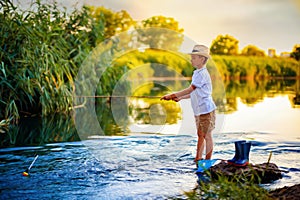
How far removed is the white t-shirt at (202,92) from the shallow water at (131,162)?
1.63 feet

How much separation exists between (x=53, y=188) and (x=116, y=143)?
194 cm

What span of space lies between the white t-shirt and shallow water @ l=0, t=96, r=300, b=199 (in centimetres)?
50

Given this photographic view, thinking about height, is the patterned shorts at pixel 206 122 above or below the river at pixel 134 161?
above

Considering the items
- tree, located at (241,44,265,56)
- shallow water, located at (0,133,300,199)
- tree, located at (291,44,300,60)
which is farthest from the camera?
tree, located at (241,44,265,56)

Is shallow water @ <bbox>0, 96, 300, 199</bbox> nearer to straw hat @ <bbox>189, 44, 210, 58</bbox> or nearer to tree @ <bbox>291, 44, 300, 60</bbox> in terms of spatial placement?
straw hat @ <bbox>189, 44, 210, 58</bbox>

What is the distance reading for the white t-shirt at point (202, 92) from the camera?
437 cm

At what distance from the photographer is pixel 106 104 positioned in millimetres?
11109

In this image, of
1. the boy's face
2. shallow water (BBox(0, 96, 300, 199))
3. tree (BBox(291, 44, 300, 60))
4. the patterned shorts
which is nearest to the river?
shallow water (BBox(0, 96, 300, 199))

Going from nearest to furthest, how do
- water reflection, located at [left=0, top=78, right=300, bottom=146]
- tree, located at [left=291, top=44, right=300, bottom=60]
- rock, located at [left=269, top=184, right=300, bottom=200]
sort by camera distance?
rock, located at [left=269, top=184, right=300, bottom=200]
water reflection, located at [left=0, top=78, right=300, bottom=146]
tree, located at [left=291, top=44, right=300, bottom=60]

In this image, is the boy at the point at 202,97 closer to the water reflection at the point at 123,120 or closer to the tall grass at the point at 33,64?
the water reflection at the point at 123,120

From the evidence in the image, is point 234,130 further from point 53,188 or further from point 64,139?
point 53,188

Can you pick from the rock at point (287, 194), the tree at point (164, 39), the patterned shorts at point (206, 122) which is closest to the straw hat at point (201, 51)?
the patterned shorts at point (206, 122)

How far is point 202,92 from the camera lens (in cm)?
441

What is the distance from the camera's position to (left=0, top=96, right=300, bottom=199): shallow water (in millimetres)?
3551
